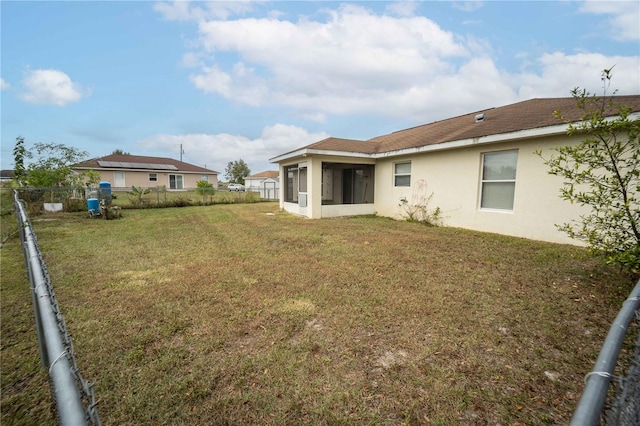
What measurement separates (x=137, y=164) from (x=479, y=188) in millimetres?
33172

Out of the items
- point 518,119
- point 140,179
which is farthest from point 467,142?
point 140,179

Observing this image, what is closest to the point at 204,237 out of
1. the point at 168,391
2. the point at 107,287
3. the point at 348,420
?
the point at 107,287

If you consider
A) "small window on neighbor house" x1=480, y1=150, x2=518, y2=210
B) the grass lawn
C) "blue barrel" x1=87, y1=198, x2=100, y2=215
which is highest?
"small window on neighbor house" x1=480, y1=150, x2=518, y2=210

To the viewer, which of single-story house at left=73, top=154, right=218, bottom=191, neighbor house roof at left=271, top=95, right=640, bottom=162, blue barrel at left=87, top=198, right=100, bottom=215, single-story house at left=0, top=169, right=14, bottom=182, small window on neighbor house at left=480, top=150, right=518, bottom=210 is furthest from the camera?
single-story house at left=73, top=154, right=218, bottom=191

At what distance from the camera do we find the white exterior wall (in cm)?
636

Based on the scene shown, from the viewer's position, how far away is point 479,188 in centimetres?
798

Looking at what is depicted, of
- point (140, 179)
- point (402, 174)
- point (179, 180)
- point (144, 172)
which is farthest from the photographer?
point (179, 180)

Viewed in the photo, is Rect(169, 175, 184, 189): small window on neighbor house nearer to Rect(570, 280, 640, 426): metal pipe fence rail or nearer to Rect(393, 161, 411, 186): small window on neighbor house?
Rect(393, 161, 411, 186): small window on neighbor house

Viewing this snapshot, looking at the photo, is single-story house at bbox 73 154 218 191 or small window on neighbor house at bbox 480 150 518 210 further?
single-story house at bbox 73 154 218 191

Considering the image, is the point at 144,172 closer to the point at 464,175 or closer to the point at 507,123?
the point at 464,175

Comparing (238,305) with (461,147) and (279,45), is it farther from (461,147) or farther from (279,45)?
(279,45)

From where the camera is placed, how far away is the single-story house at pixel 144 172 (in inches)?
1085

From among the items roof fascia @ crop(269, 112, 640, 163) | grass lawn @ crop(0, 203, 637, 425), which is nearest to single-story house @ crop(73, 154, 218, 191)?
roof fascia @ crop(269, 112, 640, 163)

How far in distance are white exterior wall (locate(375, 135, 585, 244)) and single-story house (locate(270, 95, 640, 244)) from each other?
0.02 m
